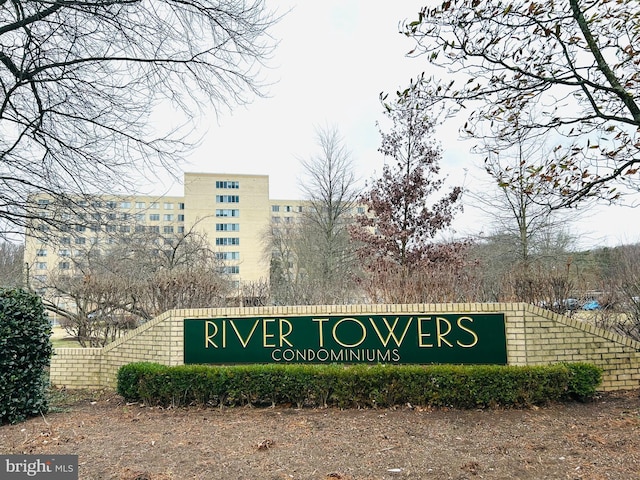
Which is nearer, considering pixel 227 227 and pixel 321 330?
pixel 321 330

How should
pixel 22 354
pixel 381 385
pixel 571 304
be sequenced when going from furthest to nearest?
pixel 571 304 < pixel 381 385 < pixel 22 354

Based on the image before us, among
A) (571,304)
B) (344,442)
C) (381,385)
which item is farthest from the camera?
(571,304)

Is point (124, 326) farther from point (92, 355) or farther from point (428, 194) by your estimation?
point (428, 194)

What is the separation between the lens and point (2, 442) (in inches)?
203

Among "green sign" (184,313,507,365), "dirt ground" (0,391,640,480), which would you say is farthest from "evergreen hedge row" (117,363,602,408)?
"green sign" (184,313,507,365)

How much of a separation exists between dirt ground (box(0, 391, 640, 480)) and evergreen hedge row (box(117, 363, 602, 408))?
18cm

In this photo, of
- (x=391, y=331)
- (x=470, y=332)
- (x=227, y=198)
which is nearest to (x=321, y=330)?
(x=391, y=331)

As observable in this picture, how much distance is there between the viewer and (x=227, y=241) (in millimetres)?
65125

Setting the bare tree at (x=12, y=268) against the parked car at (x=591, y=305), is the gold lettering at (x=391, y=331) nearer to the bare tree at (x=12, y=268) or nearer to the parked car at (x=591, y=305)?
the parked car at (x=591, y=305)

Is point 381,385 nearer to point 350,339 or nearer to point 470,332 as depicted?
point 350,339

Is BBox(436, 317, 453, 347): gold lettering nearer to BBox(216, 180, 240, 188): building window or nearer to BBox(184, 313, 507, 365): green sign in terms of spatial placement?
BBox(184, 313, 507, 365): green sign

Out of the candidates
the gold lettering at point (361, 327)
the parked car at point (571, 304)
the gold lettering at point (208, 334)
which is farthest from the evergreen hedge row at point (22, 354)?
the parked car at point (571, 304)

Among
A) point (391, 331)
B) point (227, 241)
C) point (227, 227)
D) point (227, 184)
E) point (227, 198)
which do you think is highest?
point (227, 184)

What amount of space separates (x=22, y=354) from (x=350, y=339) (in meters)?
4.46
